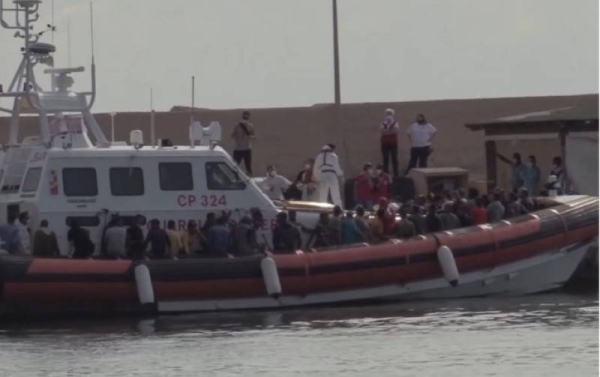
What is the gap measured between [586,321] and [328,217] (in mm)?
3612

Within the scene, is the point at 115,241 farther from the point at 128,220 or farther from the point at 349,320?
the point at 349,320

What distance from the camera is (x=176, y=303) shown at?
2298cm

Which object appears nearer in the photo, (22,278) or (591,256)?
(22,278)

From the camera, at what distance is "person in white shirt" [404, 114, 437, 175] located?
2950cm

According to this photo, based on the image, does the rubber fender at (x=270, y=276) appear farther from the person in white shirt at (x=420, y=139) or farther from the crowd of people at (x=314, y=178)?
the person in white shirt at (x=420, y=139)

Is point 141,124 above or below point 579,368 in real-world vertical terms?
above

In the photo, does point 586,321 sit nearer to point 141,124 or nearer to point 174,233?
point 174,233

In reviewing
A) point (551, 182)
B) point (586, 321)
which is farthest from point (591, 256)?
point (586, 321)

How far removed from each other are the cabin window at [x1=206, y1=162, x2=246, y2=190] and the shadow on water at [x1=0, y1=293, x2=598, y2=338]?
61.5 inches

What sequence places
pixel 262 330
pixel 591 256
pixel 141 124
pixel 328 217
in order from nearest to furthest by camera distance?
pixel 262 330, pixel 328 217, pixel 591 256, pixel 141 124

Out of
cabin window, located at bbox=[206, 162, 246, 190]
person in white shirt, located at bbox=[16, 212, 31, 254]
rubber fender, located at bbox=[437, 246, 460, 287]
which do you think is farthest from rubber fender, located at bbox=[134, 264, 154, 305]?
rubber fender, located at bbox=[437, 246, 460, 287]

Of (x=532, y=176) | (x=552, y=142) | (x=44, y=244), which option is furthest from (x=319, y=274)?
(x=552, y=142)

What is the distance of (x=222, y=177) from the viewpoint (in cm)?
2378

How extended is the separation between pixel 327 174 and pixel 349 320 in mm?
4149
